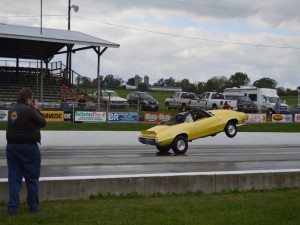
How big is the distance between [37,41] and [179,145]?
20164 mm

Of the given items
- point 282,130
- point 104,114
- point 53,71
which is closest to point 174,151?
point 104,114

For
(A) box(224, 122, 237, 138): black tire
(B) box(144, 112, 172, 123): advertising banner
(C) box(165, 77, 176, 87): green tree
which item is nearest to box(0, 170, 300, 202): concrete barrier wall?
(A) box(224, 122, 237, 138): black tire

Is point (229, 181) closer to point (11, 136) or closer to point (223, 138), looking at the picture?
point (11, 136)

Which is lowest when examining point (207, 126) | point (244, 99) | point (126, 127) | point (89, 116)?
point (126, 127)

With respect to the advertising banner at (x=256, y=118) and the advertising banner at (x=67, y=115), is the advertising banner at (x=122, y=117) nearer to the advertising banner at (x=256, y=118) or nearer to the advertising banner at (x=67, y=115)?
the advertising banner at (x=67, y=115)

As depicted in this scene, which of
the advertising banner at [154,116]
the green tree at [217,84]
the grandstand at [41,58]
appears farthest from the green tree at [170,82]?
the advertising banner at [154,116]

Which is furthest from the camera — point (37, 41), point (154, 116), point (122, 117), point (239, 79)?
point (239, 79)

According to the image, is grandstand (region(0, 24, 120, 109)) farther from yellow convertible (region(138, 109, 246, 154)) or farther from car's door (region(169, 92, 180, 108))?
yellow convertible (region(138, 109, 246, 154))

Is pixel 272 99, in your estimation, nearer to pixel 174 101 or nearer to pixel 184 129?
Result: pixel 174 101

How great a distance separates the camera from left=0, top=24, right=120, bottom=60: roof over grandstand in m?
34.9

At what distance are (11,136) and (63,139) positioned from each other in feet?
62.0

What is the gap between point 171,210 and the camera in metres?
7.68

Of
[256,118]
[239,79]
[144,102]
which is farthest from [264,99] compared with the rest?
[239,79]

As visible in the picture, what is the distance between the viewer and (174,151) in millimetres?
20156
